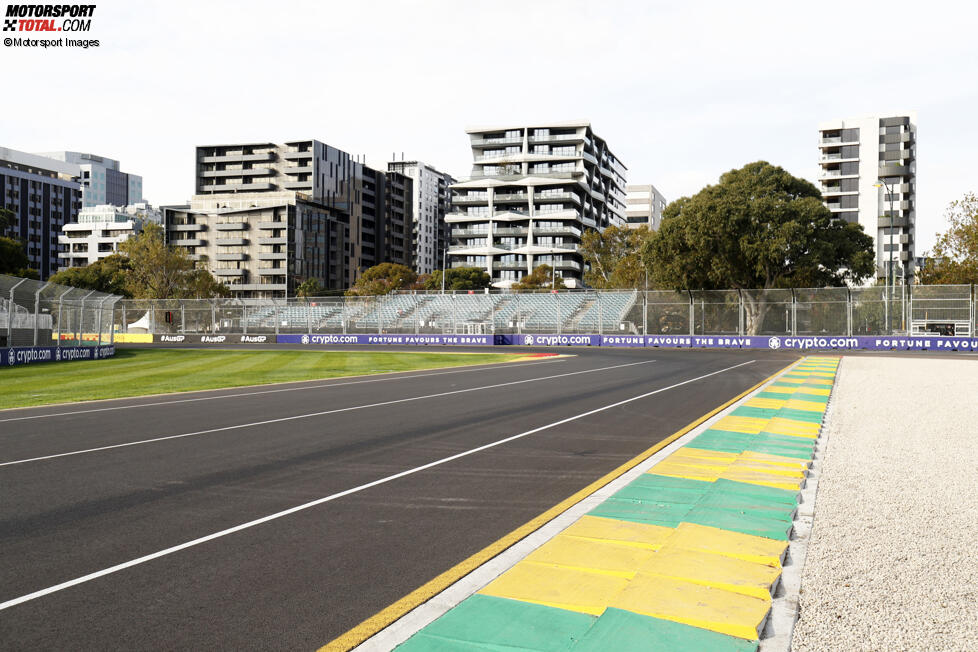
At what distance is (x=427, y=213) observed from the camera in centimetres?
15262

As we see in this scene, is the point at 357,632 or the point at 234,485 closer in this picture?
the point at 357,632

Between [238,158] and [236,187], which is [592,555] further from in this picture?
[238,158]

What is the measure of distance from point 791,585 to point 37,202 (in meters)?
168

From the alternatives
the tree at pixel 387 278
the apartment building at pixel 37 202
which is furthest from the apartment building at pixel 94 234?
the tree at pixel 387 278

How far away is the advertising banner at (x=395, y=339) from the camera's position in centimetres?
4816

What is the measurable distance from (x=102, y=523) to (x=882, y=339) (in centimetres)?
4096

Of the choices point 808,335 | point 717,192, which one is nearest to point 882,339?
point 808,335

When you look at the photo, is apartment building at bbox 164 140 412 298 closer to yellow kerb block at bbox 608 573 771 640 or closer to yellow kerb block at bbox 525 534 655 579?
yellow kerb block at bbox 525 534 655 579

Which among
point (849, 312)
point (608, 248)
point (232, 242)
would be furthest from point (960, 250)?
point (232, 242)

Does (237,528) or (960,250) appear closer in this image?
(237,528)

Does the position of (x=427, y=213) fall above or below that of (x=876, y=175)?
above

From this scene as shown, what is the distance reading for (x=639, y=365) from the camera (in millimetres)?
27594

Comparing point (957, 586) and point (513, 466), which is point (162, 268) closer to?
point (513, 466)

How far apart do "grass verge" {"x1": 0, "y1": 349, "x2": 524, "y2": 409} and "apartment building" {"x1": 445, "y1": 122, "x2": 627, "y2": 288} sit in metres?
73.6
